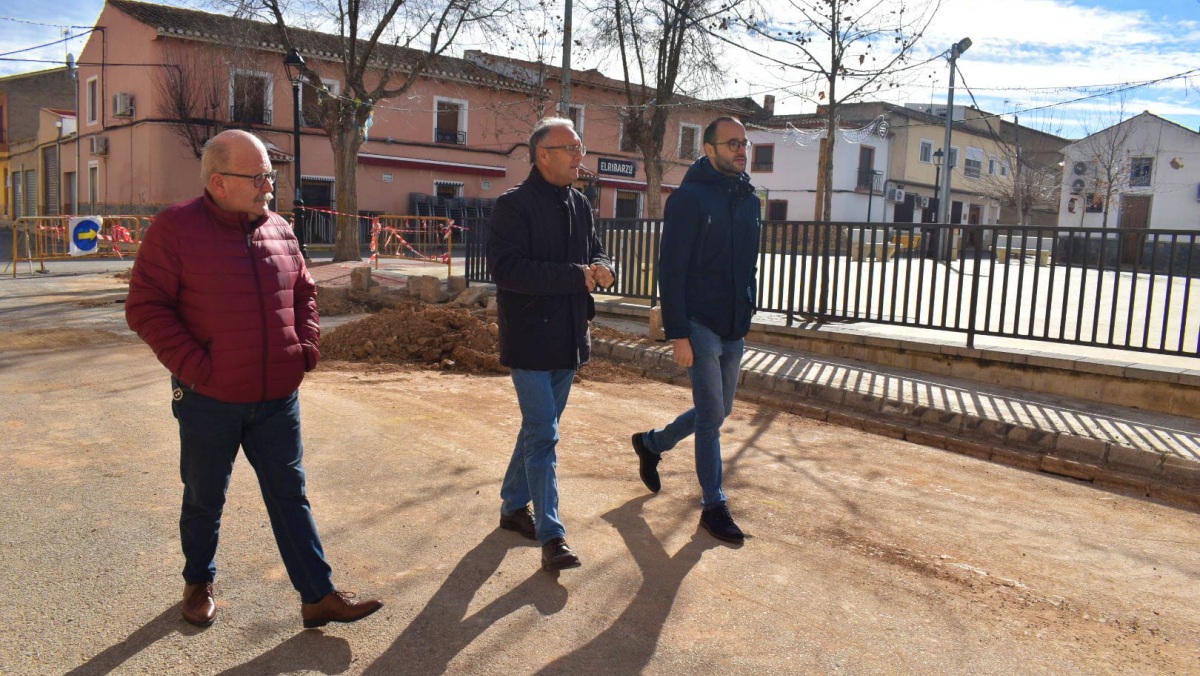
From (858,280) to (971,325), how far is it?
3.96ft

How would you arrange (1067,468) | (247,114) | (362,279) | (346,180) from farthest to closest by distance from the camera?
(247,114), (346,180), (362,279), (1067,468)

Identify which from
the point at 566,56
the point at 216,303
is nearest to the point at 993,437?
the point at 216,303

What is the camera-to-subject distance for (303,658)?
2.98m

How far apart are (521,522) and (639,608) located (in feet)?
2.93

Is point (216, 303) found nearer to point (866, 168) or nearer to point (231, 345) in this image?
point (231, 345)

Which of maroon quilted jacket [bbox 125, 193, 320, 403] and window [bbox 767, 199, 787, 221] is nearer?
maroon quilted jacket [bbox 125, 193, 320, 403]

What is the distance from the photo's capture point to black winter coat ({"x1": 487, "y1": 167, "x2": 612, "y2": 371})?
12.2 ft

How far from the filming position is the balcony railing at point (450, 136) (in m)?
35.8

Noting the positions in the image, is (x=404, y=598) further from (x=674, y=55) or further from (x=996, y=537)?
(x=674, y=55)

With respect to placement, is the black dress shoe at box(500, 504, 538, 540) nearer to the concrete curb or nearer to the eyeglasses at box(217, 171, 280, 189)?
the eyeglasses at box(217, 171, 280, 189)

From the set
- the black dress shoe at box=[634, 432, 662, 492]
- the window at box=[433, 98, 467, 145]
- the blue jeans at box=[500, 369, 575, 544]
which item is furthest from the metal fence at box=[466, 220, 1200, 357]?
the window at box=[433, 98, 467, 145]

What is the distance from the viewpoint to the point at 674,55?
73.1 feet

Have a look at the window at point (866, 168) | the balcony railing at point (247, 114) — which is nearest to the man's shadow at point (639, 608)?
the balcony railing at point (247, 114)

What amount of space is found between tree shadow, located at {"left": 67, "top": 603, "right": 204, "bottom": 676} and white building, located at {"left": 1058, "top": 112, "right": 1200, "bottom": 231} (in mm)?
Answer: 48901
